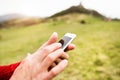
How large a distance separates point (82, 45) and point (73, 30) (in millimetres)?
300

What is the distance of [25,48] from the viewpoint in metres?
2.09

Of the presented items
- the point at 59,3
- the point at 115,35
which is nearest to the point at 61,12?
the point at 59,3

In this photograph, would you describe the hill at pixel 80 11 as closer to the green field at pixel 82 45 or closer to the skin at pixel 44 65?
the green field at pixel 82 45

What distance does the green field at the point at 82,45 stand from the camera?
5.18ft

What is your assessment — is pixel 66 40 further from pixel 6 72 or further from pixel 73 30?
pixel 73 30

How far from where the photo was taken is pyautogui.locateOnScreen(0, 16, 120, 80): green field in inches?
62.2

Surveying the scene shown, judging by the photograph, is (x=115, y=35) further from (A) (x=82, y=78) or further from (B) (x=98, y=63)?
(A) (x=82, y=78)

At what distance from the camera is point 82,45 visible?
1836mm

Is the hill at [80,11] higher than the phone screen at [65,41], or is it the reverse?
the phone screen at [65,41]

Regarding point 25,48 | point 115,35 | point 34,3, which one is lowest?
point 25,48

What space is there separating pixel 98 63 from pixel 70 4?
64 cm

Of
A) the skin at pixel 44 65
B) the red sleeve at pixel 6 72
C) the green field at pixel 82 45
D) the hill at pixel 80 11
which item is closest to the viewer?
the skin at pixel 44 65

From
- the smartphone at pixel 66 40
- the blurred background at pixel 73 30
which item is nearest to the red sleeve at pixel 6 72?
the smartphone at pixel 66 40

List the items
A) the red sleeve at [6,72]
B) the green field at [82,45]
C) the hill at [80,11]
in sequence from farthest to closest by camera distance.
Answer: the hill at [80,11] < the green field at [82,45] < the red sleeve at [6,72]
